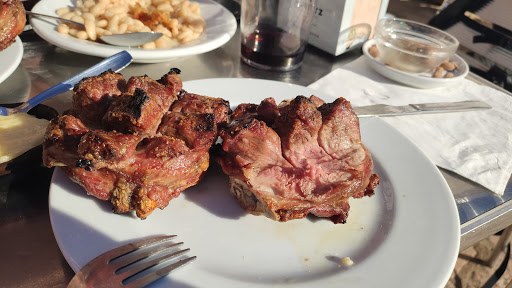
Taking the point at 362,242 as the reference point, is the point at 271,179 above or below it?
above

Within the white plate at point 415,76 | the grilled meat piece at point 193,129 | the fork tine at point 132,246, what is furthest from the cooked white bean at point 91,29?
the white plate at point 415,76

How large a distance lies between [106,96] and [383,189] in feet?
3.02

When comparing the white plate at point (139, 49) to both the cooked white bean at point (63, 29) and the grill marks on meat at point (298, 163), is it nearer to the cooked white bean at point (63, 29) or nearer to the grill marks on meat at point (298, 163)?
the cooked white bean at point (63, 29)

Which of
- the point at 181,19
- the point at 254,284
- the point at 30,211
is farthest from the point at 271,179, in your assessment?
the point at 181,19

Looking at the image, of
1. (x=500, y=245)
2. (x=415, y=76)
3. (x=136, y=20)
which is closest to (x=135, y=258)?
(x=136, y=20)

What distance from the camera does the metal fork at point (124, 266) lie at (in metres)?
0.88

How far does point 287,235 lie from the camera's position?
44.9 inches

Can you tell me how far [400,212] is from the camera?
121 cm

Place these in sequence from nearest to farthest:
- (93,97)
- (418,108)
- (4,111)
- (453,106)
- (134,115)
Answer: (134,115)
(93,97)
(4,111)
(418,108)
(453,106)

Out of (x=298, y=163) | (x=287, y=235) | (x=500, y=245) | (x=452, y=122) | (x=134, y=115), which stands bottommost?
(x=500, y=245)

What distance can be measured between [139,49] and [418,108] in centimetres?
131

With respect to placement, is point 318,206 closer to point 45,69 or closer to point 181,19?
point 181,19

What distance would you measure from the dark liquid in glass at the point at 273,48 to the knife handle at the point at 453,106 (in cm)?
68

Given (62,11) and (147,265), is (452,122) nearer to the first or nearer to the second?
(147,265)
